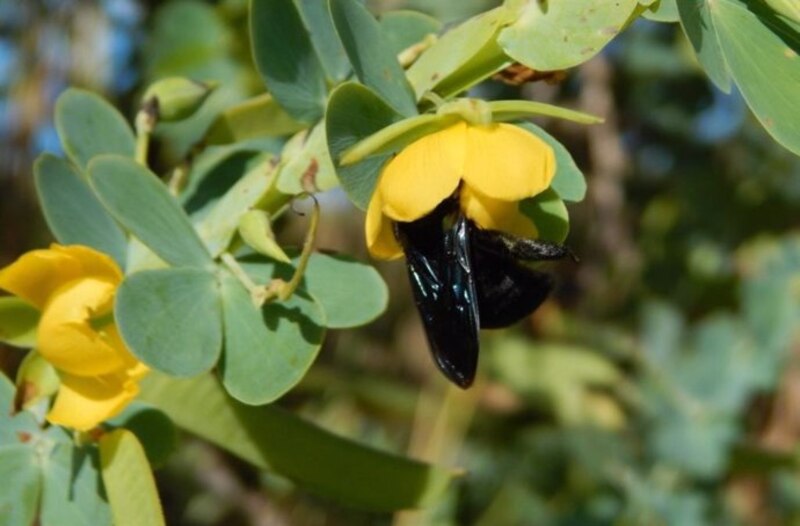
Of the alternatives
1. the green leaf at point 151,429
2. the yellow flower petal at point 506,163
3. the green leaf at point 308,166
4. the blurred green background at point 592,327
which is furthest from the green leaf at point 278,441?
the blurred green background at point 592,327

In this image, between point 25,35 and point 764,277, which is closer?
point 764,277

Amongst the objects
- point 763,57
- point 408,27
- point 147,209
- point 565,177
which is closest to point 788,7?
point 763,57

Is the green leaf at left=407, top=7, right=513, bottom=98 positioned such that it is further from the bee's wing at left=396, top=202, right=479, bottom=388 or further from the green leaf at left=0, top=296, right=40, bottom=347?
the green leaf at left=0, top=296, right=40, bottom=347

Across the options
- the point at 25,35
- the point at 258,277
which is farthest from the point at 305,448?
the point at 25,35

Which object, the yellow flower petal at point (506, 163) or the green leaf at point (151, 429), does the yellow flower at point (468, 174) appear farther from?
the green leaf at point (151, 429)

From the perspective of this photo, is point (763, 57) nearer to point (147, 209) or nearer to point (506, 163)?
point (506, 163)

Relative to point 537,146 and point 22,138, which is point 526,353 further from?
point 537,146
